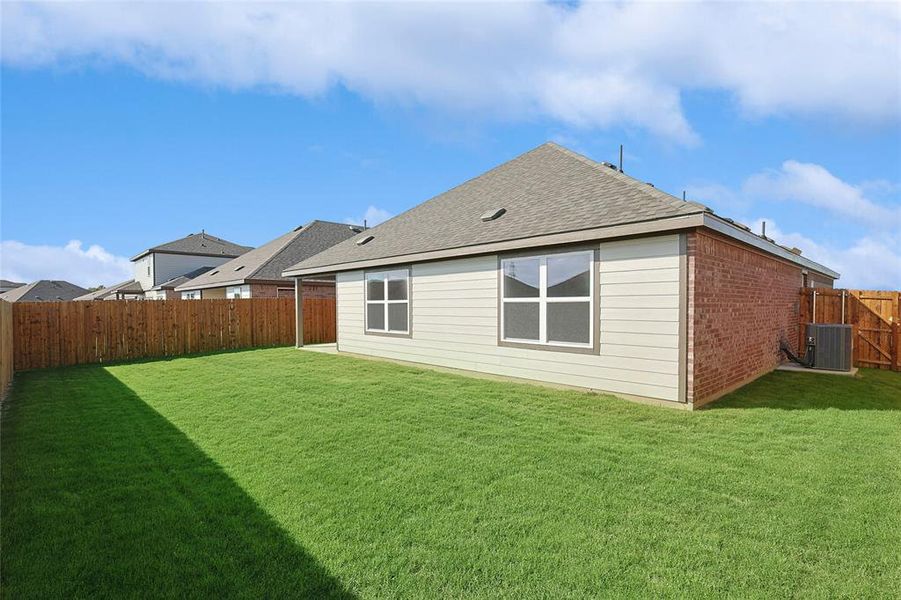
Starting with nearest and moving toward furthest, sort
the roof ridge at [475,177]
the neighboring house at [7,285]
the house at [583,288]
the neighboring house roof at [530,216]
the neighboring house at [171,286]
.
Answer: the house at [583,288]
the neighboring house roof at [530,216]
the roof ridge at [475,177]
the neighboring house at [171,286]
the neighboring house at [7,285]

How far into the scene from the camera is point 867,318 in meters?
11.3

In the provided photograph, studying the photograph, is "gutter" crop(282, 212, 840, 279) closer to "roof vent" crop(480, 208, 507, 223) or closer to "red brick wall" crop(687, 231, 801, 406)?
"red brick wall" crop(687, 231, 801, 406)

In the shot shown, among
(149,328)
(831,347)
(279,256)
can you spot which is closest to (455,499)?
(831,347)

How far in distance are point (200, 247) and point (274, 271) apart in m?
17.3

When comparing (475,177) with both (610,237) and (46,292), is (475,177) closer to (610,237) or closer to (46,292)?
(610,237)

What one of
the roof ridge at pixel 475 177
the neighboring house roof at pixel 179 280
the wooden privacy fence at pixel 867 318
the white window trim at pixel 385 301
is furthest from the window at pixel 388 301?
the neighboring house roof at pixel 179 280

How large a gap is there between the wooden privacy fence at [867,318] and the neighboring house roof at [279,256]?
19275 millimetres

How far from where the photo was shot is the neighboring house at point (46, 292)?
144ft

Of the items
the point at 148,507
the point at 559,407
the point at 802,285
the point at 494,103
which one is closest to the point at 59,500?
the point at 148,507

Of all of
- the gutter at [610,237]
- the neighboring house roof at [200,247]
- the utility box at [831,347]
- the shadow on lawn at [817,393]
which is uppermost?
the neighboring house roof at [200,247]

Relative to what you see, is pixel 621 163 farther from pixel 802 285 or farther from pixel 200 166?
pixel 200 166

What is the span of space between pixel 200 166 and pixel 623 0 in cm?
1661

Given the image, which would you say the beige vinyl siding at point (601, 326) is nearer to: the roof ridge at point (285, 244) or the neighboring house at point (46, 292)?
the roof ridge at point (285, 244)

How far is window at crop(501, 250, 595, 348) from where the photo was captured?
24.8ft
